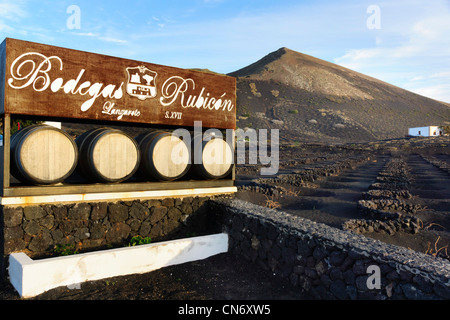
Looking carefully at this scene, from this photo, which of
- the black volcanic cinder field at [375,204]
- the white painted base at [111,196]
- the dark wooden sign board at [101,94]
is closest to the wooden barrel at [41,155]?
the dark wooden sign board at [101,94]

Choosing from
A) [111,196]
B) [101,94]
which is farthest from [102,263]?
[101,94]

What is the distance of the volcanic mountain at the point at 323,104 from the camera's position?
64.9m

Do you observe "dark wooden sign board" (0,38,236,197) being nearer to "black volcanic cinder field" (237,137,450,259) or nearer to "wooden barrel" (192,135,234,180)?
"wooden barrel" (192,135,234,180)

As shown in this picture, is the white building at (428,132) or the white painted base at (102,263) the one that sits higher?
the white building at (428,132)

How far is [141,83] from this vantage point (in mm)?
6039

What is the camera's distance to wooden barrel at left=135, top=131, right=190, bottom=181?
20.3 feet

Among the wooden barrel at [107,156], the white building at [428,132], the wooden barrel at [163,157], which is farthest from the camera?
the white building at [428,132]

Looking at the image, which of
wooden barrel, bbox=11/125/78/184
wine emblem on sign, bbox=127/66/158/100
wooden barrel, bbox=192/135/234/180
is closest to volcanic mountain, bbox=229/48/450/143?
wooden barrel, bbox=192/135/234/180

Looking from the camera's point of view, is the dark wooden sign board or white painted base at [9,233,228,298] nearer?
white painted base at [9,233,228,298]

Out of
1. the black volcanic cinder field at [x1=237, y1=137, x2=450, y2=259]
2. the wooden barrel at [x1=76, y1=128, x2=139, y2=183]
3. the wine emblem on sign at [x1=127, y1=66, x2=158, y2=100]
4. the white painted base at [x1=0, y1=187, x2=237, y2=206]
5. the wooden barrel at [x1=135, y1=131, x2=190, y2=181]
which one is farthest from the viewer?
the black volcanic cinder field at [x1=237, y1=137, x2=450, y2=259]

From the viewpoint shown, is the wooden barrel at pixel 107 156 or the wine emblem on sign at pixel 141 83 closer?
the wooden barrel at pixel 107 156

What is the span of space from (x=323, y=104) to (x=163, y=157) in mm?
76862

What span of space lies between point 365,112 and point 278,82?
71.1ft

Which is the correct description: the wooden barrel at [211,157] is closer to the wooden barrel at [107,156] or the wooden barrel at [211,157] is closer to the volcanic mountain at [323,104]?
the wooden barrel at [107,156]
